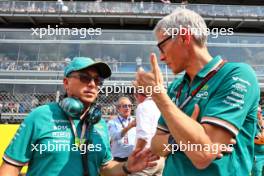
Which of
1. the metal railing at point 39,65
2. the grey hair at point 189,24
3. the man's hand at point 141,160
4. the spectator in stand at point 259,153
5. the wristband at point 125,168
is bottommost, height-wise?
the spectator in stand at point 259,153

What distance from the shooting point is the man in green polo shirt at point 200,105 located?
134cm

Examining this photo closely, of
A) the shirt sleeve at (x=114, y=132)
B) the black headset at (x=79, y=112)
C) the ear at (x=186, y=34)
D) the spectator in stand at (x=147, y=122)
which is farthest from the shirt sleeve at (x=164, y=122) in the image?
the shirt sleeve at (x=114, y=132)

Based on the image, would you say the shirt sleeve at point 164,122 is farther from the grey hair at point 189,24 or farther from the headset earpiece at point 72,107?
the headset earpiece at point 72,107

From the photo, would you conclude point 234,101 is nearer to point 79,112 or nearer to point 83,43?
point 79,112

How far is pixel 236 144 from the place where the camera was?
1.46 metres

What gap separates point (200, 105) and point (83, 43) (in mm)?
14911

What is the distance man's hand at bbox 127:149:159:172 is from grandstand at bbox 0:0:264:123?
916 centimetres

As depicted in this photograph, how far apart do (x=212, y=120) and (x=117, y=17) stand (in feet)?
61.1

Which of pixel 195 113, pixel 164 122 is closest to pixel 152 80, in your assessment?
pixel 195 113

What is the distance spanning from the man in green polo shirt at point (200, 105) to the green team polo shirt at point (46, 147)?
1.53ft

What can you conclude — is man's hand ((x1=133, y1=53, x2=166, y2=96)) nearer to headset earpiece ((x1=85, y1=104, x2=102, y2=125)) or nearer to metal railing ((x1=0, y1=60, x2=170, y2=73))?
headset earpiece ((x1=85, y1=104, x2=102, y2=125))

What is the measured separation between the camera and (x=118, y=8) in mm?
19547

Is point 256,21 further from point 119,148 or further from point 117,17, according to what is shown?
point 119,148

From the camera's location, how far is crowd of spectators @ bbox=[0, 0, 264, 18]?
63.4ft
